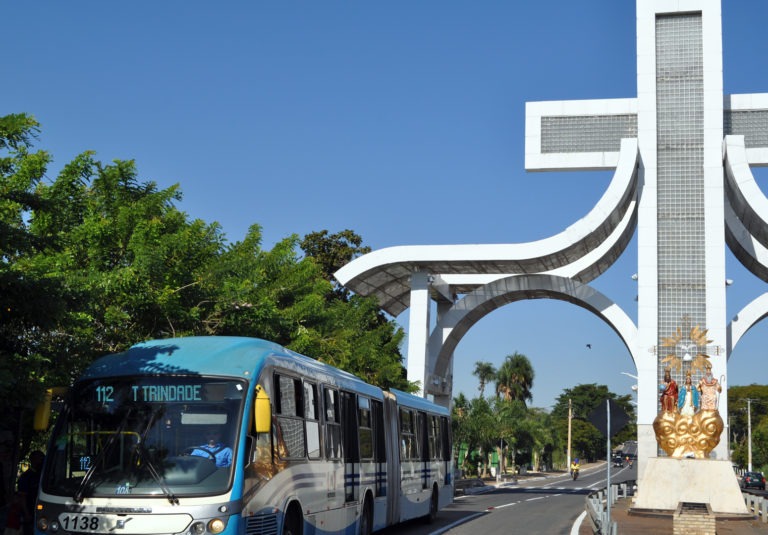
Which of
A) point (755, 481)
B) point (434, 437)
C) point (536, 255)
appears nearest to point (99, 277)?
point (434, 437)

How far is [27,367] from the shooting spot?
44.8ft

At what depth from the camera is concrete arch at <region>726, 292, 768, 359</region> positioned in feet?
129

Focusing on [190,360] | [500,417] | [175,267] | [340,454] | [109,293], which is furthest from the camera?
[500,417]

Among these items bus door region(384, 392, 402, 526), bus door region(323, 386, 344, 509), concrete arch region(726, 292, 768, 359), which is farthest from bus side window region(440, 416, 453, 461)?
concrete arch region(726, 292, 768, 359)

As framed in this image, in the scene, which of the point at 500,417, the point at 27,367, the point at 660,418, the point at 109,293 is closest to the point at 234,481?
the point at 27,367

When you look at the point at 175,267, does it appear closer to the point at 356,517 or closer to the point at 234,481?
the point at 356,517

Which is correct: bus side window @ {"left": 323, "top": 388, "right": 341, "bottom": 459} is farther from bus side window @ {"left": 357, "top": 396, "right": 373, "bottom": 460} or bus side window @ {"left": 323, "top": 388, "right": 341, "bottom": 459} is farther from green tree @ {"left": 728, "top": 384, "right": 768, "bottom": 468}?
green tree @ {"left": 728, "top": 384, "right": 768, "bottom": 468}

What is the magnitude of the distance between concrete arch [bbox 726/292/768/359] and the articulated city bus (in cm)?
2928

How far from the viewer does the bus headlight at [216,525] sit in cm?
1047

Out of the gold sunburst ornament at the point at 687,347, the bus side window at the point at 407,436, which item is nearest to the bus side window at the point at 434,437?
the bus side window at the point at 407,436

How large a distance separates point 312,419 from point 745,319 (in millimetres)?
29878

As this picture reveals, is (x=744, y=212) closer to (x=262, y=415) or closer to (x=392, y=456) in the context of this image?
(x=392, y=456)

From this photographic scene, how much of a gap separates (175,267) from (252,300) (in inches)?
146

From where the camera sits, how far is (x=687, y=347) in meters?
37.8
